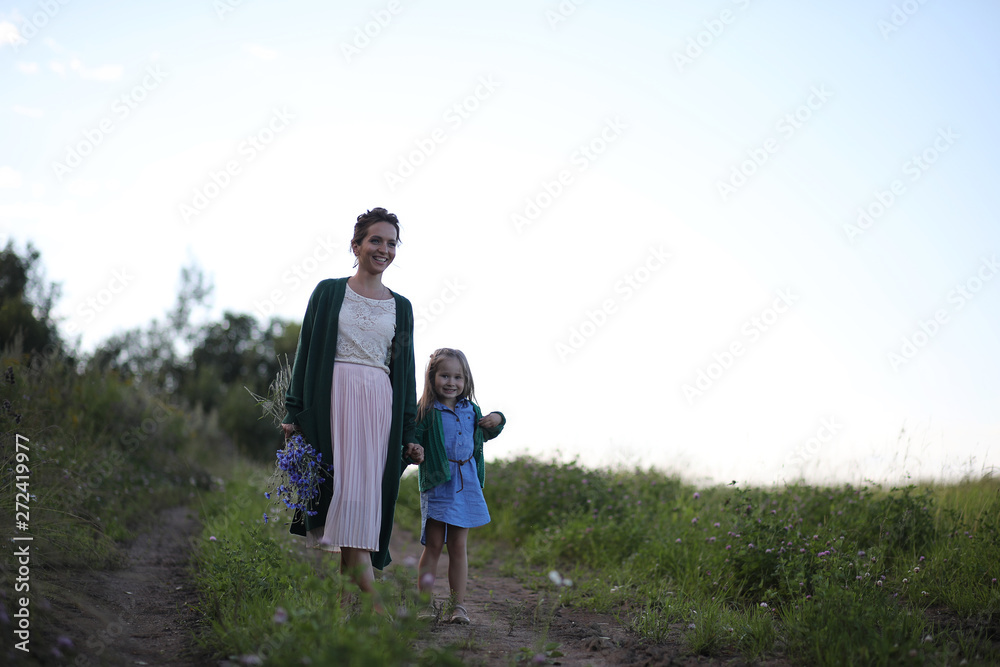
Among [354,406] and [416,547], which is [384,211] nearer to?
[354,406]

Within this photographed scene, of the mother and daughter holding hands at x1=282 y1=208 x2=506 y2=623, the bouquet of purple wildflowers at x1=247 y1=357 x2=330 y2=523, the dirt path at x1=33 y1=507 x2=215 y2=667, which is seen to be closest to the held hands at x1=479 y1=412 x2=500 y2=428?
the mother and daughter holding hands at x1=282 y1=208 x2=506 y2=623

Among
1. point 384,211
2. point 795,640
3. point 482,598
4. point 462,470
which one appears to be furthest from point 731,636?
point 384,211

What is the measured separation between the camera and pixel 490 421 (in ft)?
14.0

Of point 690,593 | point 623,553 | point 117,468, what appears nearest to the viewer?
point 690,593

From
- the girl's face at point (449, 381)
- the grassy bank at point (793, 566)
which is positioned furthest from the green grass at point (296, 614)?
the grassy bank at point (793, 566)

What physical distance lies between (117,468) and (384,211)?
4733 millimetres

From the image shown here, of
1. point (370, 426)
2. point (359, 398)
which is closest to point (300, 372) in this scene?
point (359, 398)

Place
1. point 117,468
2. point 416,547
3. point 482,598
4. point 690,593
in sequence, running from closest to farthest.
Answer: point 690,593 < point 482,598 < point 117,468 < point 416,547

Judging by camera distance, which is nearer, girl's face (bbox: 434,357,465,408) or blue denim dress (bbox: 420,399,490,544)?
blue denim dress (bbox: 420,399,490,544)

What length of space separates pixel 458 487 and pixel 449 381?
0.64 metres

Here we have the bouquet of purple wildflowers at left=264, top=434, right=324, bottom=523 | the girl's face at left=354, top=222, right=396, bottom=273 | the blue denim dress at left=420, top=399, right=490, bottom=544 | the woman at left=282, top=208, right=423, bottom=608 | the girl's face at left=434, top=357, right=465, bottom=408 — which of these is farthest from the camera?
the girl's face at left=434, top=357, right=465, bottom=408

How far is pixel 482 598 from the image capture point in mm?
5027

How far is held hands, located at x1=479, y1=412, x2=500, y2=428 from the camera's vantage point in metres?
4.25

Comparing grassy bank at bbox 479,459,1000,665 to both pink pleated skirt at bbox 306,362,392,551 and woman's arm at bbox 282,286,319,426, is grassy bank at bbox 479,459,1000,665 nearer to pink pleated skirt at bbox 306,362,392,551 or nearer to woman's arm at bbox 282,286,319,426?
pink pleated skirt at bbox 306,362,392,551
